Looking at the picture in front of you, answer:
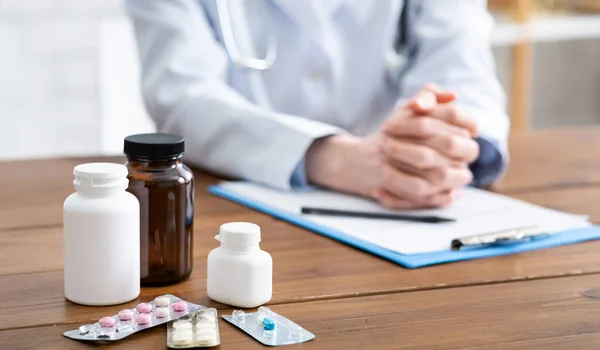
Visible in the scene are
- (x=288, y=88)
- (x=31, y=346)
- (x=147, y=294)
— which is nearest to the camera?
(x=31, y=346)

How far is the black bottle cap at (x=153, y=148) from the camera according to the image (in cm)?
85

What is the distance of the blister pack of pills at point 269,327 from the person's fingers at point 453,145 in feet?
1.56

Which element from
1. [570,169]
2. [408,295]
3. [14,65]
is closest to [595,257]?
[408,295]

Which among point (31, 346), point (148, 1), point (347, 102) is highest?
point (148, 1)

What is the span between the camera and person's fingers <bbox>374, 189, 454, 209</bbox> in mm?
1205

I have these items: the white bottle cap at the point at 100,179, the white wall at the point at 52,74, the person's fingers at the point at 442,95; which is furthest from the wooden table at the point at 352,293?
the white wall at the point at 52,74

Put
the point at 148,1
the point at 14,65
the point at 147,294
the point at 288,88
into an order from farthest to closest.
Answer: the point at 14,65 → the point at 288,88 → the point at 148,1 → the point at 147,294

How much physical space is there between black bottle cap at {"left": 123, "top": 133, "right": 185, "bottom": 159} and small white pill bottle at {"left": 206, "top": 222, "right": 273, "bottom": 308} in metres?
0.09

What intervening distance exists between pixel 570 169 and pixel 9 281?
914mm

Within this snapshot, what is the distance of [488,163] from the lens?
1335 mm

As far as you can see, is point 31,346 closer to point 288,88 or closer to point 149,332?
point 149,332

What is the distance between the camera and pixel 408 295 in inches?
34.8

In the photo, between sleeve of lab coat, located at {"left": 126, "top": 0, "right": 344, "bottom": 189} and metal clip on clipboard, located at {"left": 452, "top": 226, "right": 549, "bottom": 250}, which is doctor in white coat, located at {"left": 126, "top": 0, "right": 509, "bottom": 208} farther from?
metal clip on clipboard, located at {"left": 452, "top": 226, "right": 549, "bottom": 250}

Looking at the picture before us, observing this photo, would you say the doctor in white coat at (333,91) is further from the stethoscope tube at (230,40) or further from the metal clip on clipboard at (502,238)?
the metal clip on clipboard at (502,238)
